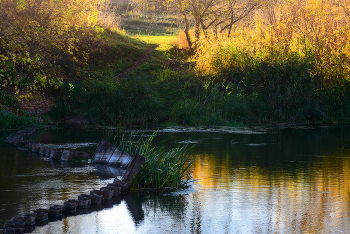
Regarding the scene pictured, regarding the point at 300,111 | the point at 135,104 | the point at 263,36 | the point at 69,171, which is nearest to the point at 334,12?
the point at 263,36

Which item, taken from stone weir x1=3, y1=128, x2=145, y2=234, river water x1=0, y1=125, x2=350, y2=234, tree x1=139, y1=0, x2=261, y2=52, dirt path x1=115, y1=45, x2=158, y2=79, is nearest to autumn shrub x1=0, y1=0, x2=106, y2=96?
river water x1=0, y1=125, x2=350, y2=234

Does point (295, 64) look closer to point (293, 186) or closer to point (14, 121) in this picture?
point (14, 121)

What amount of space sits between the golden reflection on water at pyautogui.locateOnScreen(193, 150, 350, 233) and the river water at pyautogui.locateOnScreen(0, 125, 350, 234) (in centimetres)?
2

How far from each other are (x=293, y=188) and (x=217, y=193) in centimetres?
170

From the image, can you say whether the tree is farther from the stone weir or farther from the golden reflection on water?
the stone weir

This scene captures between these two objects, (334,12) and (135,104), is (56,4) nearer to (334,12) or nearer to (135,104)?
(135,104)

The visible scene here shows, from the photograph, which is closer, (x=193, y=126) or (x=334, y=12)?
(x=193, y=126)

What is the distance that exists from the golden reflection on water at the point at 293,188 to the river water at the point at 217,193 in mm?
16

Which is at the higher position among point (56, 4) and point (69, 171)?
point (56, 4)

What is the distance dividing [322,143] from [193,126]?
648 centimetres

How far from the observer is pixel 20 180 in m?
10.3

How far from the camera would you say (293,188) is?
998 centimetres

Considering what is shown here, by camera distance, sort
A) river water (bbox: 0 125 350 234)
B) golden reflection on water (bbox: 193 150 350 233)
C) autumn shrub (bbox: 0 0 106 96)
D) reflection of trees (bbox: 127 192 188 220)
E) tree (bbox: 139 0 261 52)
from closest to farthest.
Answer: river water (bbox: 0 125 350 234) < golden reflection on water (bbox: 193 150 350 233) < reflection of trees (bbox: 127 192 188 220) < autumn shrub (bbox: 0 0 106 96) < tree (bbox: 139 0 261 52)

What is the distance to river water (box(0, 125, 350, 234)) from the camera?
7.44 metres
